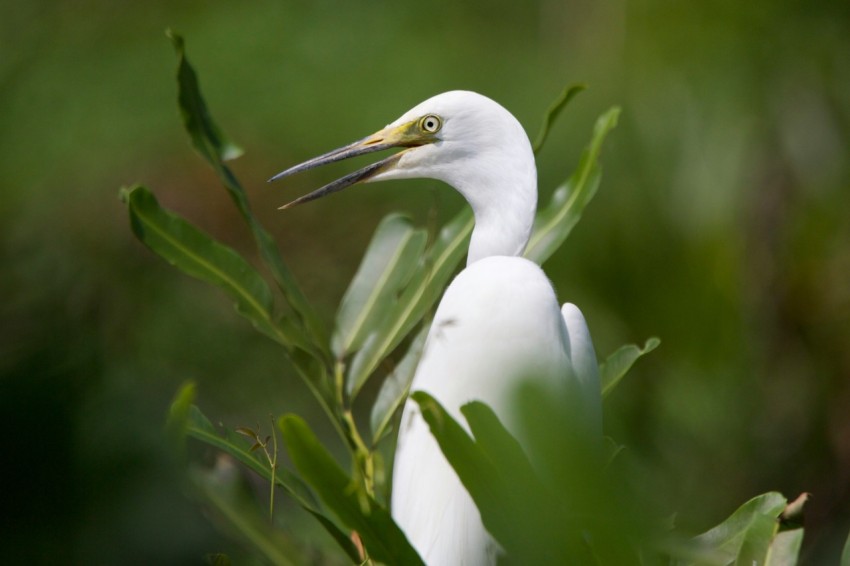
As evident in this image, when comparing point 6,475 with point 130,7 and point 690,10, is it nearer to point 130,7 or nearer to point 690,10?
point 690,10

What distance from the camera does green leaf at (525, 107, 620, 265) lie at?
3.79 feet

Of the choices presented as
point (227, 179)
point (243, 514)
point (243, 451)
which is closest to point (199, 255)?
point (227, 179)

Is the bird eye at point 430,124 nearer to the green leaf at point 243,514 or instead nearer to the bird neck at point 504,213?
the bird neck at point 504,213

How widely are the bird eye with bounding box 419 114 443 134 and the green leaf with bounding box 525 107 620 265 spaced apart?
180 mm

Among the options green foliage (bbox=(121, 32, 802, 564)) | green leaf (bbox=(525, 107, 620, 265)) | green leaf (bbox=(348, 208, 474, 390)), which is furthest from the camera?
green leaf (bbox=(525, 107, 620, 265))

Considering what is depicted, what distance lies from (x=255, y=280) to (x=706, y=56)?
188 centimetres

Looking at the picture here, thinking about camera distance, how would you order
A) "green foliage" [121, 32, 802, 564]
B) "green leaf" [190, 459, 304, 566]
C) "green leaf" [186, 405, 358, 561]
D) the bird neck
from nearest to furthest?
"green foliage" [121, 32, 802, 564]
"green leaf" [190, 459, 304, 566]
"green leaf" [186, 405, 358, 561]
the bird neck

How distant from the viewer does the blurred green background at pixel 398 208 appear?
272 millimetres

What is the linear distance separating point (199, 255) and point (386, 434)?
0.23 m

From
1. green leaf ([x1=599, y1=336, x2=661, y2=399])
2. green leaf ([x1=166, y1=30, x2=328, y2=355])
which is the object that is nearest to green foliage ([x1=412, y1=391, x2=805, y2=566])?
green leaf ([x1=166, y1=30, x2=328, y2=355])

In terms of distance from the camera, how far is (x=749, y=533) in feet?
2.27

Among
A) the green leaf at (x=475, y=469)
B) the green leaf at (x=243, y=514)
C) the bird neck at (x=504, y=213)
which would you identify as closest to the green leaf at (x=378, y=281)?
the bird neck at (x=504, y=213)

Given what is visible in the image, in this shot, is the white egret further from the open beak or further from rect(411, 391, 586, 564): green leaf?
rect(411, 391, 586, 564): green leaf

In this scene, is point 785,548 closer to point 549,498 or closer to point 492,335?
point 549,498
